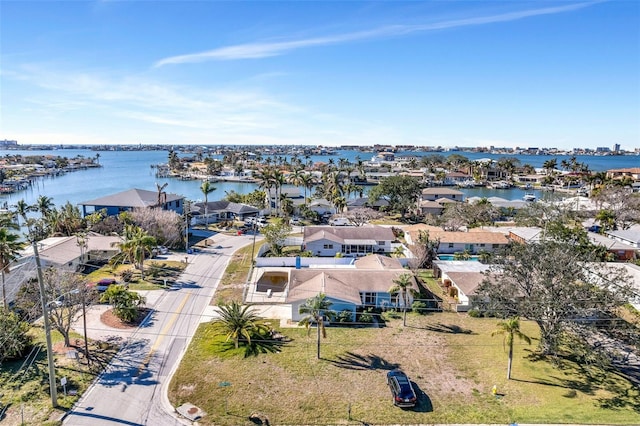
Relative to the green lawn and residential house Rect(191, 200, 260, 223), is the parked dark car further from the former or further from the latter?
residential house Rect(191, 200, 260, 223)

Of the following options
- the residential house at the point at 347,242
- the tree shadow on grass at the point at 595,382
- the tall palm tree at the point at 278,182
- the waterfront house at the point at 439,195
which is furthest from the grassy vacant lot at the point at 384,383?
the waterfront house at the point at 439,195

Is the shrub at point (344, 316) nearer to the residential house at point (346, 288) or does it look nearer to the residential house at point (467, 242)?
the residential house at point (346, 288)

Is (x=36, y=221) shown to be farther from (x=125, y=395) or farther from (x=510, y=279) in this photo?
(x=510, y=279)

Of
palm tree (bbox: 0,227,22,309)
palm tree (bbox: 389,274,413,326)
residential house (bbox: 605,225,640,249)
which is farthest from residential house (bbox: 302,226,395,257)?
residential house (bbox: 605,225,640,249)

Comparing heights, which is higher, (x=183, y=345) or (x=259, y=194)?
(x=259, y=194)

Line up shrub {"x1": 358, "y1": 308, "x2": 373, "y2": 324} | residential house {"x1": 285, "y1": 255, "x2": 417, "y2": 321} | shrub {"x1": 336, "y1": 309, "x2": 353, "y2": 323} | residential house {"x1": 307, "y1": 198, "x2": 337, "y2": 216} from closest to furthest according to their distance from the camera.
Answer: shrub {"x1": 336, "y1": 309, "x2": 353, "y2": 323}
shrub {"x1": 358, "y1": 308, "x2": 373, "y2": 324}
residential house {"x1": 285, "y1": 255, "x2": 417, "y2": 321}
residential house {"x1": 307, "y1": 198, "x2": 337, "y2": 216}

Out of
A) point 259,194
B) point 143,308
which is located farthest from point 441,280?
point 259,194
